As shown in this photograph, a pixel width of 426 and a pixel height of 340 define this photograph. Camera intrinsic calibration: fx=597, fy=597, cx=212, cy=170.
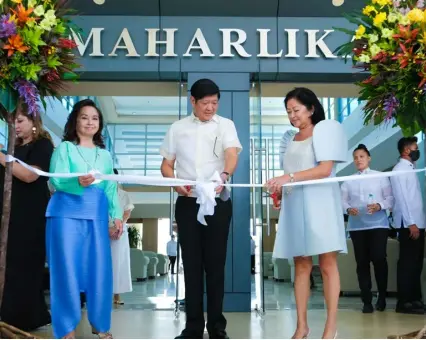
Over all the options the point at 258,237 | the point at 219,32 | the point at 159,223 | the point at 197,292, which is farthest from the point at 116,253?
the point at 159,223

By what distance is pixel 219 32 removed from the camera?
6031 millimetres

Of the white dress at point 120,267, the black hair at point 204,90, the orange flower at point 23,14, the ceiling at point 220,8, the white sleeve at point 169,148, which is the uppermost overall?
the ceiling at point 220,8

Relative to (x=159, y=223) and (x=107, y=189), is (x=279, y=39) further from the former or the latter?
(x=159, y=223)

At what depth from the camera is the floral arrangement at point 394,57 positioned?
299cm

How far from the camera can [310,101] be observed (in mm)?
3408

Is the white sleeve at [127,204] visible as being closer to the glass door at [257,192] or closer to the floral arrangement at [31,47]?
the glass door at [257,192]

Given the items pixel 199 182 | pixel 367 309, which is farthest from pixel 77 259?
pixel 367 309

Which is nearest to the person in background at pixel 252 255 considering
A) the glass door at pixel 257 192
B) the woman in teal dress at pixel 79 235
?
the glass door at pixel 257 192

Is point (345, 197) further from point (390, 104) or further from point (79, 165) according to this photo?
point (79, 165)

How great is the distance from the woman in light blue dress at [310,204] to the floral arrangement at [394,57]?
0.31m

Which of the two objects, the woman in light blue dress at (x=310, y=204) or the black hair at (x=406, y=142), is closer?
the woman in light blue dress at (x=310, y=204)

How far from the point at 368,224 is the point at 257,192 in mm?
1101

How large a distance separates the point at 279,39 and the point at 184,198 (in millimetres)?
2985

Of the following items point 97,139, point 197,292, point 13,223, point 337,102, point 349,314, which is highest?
point 337,102
